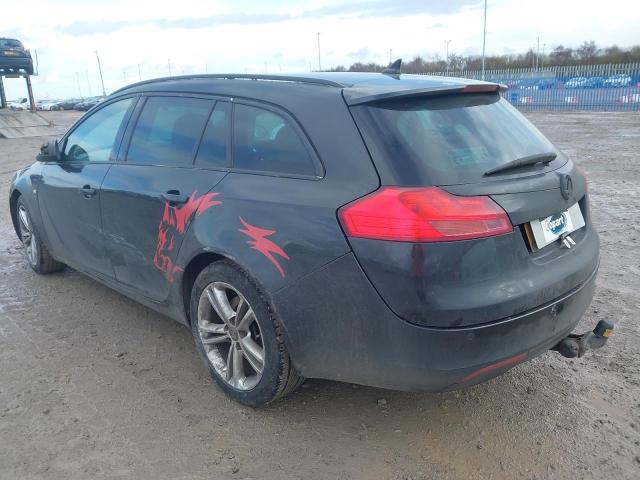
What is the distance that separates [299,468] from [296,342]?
0.56 meters

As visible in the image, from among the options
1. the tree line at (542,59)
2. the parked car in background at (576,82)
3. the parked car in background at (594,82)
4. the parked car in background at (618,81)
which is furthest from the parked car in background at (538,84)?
the tree line at (542,59)

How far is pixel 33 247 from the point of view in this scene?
5137 millimetres

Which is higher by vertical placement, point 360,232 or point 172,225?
point 360,232

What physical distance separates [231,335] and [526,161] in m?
1.72

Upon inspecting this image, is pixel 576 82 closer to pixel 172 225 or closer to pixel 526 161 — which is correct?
pixel 526 161

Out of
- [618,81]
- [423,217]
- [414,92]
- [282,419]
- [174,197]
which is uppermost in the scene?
[414,92]

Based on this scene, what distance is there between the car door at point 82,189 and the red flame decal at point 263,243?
1629mm

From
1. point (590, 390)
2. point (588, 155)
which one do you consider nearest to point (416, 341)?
point (590, 390)

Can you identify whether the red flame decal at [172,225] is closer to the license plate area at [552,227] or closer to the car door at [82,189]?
the car door at [82,189]

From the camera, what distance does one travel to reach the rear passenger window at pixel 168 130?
3281 millimetres

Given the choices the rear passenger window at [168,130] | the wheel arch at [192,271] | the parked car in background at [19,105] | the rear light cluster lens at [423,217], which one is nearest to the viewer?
the rear light cluster lens at [423,217]

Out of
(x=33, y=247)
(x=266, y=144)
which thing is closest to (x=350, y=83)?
(x=266, y=144)

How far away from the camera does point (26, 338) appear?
3848 mm

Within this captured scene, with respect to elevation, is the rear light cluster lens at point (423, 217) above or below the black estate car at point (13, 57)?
below
